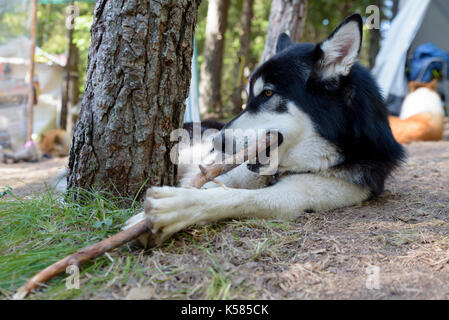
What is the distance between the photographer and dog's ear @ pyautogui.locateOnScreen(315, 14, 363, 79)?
2.15 m

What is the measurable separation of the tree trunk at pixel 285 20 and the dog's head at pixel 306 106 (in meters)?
3.02

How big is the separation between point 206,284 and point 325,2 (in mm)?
10096

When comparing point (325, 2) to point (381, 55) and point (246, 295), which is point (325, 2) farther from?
point (246, 295)

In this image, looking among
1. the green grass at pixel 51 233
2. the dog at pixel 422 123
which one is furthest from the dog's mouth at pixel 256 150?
the dog at pixel 422 123

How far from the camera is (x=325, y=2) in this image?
9805 mm

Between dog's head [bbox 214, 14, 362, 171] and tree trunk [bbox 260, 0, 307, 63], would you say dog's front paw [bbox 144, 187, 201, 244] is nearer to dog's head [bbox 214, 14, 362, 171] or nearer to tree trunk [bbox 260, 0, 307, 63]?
dog's head [bbox 214, 14, 362, 171]

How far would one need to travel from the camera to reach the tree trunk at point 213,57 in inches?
359

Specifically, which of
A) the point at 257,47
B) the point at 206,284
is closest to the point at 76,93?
the point at 257,47

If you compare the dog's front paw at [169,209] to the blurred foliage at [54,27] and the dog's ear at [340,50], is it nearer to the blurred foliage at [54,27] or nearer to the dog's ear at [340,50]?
the dog's ear at [340,50]

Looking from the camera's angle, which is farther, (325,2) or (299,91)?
(325,2)

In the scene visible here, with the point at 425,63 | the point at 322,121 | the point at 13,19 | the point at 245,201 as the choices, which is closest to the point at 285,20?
the point at 322,121

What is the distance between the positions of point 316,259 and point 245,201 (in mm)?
476

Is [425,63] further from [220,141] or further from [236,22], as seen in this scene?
[236,22]
